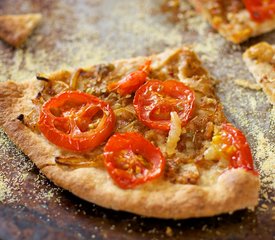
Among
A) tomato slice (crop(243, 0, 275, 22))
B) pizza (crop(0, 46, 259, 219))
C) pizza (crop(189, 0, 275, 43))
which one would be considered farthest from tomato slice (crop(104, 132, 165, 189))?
tomato slice (crop(243, 0, 275, 22))

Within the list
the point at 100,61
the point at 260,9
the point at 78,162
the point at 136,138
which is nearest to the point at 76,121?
the point at 78,162

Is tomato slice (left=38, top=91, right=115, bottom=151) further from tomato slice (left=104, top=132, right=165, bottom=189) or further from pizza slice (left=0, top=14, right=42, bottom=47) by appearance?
pizza slice (left=0, top=14, right=42, bottom=47)

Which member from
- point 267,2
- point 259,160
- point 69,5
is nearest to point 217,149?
point 259,160

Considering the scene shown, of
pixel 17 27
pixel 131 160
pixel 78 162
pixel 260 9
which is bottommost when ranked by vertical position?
pixel 17 27

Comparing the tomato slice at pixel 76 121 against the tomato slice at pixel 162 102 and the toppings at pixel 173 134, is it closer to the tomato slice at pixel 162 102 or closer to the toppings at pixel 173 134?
the tomato slice at pixel 162 102

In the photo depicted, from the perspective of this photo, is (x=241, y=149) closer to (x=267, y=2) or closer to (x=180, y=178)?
(x=180, y=178)

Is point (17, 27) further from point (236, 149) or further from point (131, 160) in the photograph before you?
point (236, 149)

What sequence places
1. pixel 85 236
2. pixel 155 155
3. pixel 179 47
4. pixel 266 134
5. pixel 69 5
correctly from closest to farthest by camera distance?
1. pixel 85 236
2. pixel 155 155
3. pixel 266 134
4. pixel 179 47
5. pixel 69 5

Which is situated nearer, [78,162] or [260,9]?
[78,162]
